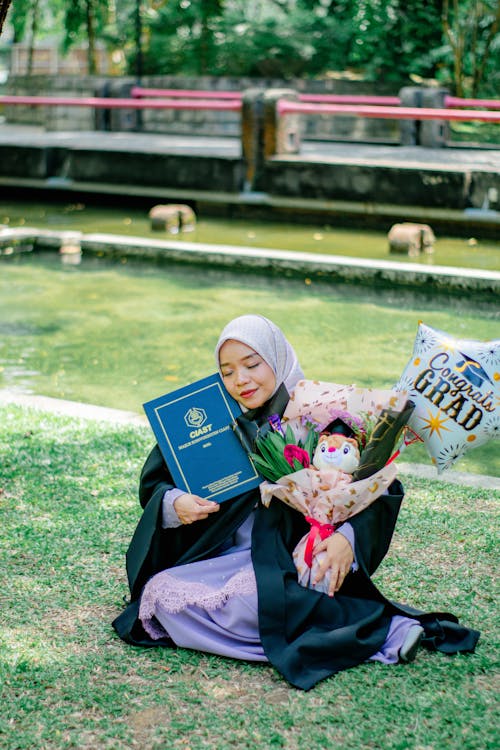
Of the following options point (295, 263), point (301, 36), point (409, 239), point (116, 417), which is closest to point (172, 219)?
point (409, 239)

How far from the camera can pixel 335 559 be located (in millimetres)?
3201

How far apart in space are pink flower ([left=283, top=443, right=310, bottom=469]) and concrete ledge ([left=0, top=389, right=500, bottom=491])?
1602 mm

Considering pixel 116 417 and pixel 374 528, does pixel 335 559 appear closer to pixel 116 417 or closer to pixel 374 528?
pixel 374 528

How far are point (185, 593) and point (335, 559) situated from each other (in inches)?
19.4

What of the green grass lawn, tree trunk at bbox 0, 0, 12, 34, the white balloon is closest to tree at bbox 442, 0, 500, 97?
tree trunk at bbox 0, 0, 12, 34

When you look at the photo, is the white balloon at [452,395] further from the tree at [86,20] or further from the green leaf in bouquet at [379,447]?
the tree at [86,20]

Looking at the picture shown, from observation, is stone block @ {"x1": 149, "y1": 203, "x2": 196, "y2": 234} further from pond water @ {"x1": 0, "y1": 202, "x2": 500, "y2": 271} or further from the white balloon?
the white balloon

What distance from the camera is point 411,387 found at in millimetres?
3422

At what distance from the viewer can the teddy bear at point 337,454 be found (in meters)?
3.24

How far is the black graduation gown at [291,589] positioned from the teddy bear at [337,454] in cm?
15

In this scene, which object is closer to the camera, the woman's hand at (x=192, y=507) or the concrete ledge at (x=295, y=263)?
the woman's hand at (x=192, y=507)

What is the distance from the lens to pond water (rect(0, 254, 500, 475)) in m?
7.06

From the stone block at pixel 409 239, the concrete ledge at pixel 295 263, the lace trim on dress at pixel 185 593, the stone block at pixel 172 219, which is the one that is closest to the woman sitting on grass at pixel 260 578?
the lace trim on dress at pixel 185 593

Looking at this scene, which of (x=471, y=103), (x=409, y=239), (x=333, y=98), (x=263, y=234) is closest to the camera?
(x=409, y=239)
